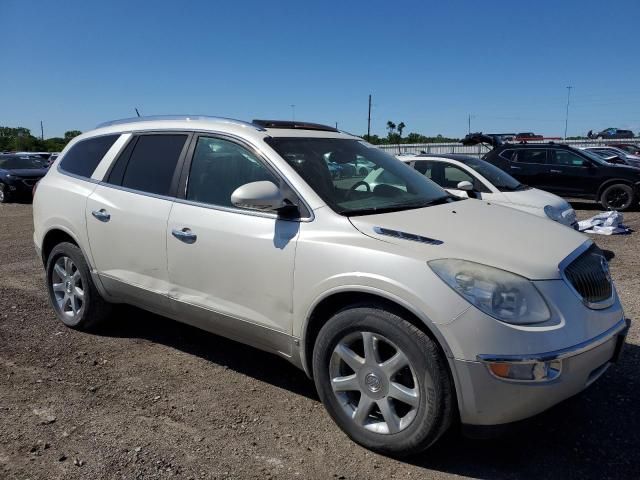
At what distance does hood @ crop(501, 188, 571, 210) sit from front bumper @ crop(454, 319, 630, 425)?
250 inches

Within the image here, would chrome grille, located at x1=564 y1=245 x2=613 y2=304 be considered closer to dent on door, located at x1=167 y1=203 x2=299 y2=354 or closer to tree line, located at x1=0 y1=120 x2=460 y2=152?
dent on door, located at x1=167 y1=203 x2=299 y2=354

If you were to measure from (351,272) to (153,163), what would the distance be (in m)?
1.99

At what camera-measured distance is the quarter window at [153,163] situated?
386 centimetres

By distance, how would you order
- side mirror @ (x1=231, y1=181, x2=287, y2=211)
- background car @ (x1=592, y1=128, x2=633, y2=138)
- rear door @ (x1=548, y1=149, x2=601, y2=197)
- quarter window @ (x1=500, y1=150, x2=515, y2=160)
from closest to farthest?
side mirror @ (x1=231, y1=181, x2=287, y2=211) → rear door @ (x1=548, y1=149, x2=601, y2=197) → quarter window @ (x1=500, y1=150, x2=515, y2=160) → background car @ (x1=592, y1=128, x2=633, y2=138)

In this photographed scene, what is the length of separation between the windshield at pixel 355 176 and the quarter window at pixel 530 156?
1063cm

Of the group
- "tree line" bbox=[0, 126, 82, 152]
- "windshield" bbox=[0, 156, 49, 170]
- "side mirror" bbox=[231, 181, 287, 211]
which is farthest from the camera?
"tree line" bbox=[0, 126, 82, 152]

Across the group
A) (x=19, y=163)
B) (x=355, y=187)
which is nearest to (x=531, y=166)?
(x=355, y=187)

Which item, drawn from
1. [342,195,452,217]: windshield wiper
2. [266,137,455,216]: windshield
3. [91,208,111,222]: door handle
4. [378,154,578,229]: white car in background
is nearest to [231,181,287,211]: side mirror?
[266,137,455,216]: windshield

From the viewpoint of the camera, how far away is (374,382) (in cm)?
281

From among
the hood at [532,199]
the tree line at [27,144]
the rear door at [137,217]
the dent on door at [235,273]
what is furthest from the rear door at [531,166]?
the tree line at [27,144]

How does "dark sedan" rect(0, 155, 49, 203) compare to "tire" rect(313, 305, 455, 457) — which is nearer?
"tire" rect(313, 305, 455, 457)

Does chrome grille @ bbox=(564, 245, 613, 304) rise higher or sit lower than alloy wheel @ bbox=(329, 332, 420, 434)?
higher

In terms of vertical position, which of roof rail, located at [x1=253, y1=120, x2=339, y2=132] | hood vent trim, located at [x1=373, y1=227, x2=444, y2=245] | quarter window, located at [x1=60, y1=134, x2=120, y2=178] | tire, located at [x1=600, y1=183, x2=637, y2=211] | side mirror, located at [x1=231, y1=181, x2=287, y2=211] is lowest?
tire, located at [x1=600, y1=183, x2=637, y2=211]

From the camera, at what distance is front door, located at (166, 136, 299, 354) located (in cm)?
315
